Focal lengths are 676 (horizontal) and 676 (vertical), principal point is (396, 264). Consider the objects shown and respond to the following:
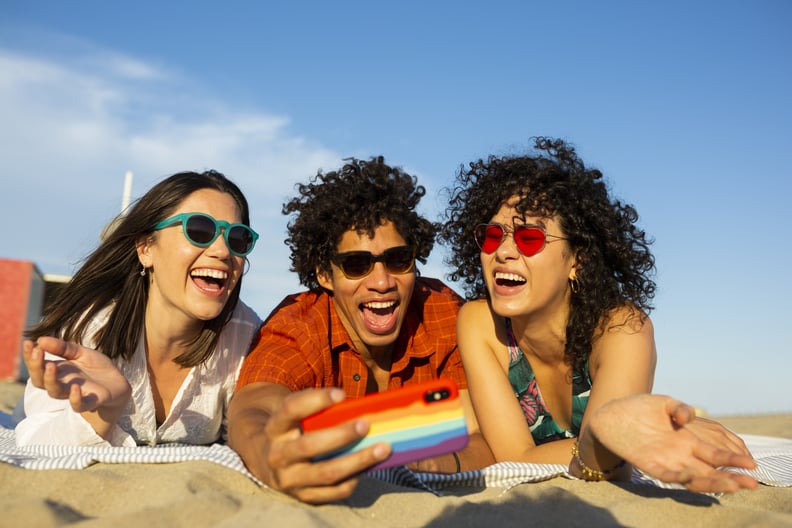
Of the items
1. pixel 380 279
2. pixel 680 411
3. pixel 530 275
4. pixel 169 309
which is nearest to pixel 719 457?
pixel 680 411

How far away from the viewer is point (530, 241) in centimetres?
382

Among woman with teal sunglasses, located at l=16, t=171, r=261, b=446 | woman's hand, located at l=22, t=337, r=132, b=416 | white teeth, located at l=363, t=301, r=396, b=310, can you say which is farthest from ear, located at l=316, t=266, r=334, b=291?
woman's hand, located at l=22, t=337, r=132, b=416

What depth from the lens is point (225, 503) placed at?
2234 millimetres

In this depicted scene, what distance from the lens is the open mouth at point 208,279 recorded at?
160 inches

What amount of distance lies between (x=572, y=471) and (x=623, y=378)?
1.87ft

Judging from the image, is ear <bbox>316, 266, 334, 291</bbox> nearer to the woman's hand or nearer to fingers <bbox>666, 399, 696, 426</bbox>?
the woman's hand

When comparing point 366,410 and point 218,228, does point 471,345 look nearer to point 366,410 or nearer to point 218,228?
point 218,228

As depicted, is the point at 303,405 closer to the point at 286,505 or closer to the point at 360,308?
the point at 286,505

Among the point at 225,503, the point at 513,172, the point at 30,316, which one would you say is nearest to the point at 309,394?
the point at 225,503

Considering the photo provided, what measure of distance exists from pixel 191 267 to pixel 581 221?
234 centimetres

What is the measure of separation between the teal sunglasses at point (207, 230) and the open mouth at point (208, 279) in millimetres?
156

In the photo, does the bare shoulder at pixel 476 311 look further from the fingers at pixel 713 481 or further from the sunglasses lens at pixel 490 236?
the fingers at pixel 713 481

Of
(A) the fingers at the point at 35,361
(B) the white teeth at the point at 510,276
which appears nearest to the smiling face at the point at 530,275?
(B) the white teeth at the point at 510,276

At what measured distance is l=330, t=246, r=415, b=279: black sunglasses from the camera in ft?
13.7
